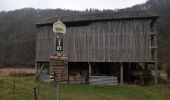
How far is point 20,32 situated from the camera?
142 m

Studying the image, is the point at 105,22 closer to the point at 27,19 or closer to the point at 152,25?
the point at 152,25

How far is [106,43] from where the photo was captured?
35812mm

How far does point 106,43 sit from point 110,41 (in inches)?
18.4

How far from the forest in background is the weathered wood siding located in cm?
4292

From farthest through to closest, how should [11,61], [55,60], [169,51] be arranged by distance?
[11,61]
[169,51]
[55,60]

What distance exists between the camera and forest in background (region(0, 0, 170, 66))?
10306 centimetres

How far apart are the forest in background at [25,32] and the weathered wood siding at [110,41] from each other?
141 feet

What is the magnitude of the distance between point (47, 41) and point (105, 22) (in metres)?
6.97

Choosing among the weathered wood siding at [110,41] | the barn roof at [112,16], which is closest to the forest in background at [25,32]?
the barn roof at [112,16]

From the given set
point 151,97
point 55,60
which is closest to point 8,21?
point 151,97

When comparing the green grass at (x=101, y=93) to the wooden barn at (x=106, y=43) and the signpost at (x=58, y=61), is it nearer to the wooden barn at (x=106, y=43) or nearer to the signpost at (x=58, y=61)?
the wooden barn at (x=106, y=43)

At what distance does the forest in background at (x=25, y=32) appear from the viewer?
10306 cm

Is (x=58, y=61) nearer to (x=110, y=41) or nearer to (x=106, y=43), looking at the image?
(x=110, y=41)

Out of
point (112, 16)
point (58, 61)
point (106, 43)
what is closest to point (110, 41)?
point (106, 43)
